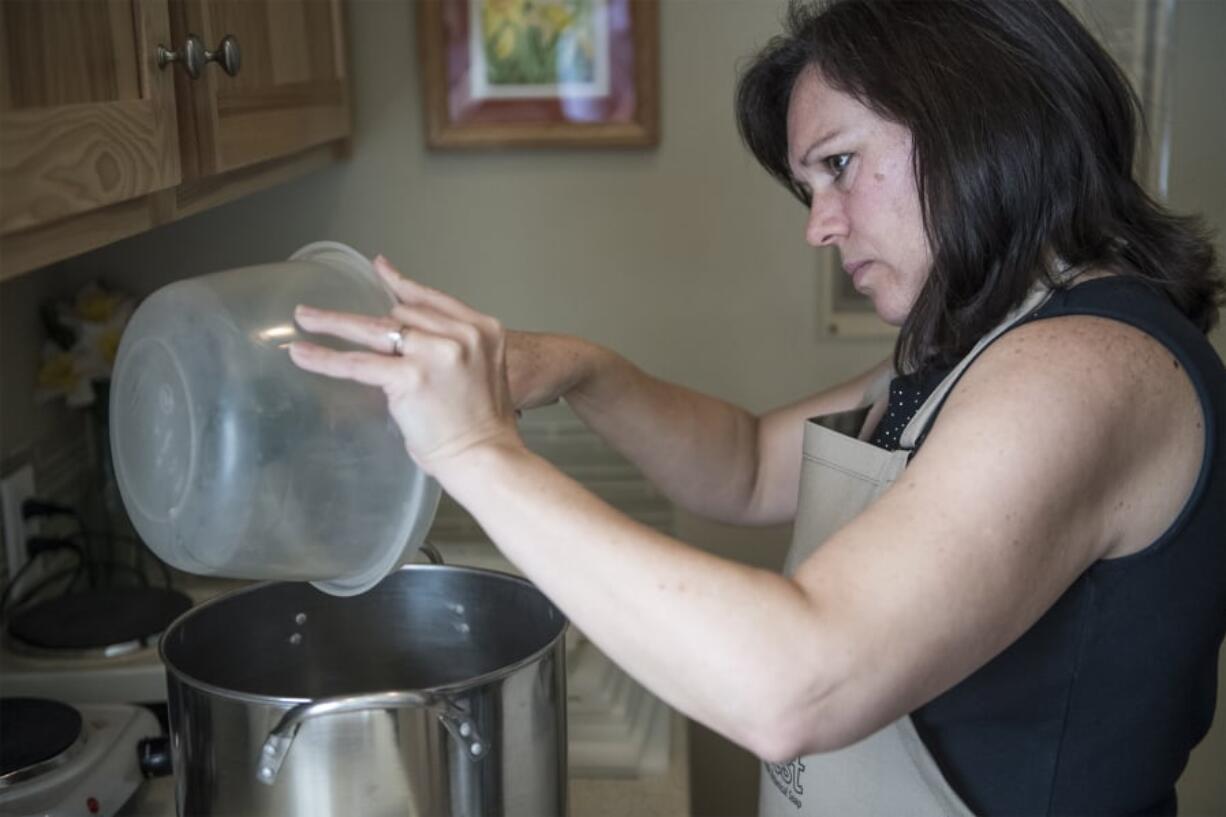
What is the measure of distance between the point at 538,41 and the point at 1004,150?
98 centimetres

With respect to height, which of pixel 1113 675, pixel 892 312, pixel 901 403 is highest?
pixel 892 312

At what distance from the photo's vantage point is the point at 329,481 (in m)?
1.02

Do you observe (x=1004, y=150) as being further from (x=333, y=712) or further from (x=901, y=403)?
(x=333, y=712)

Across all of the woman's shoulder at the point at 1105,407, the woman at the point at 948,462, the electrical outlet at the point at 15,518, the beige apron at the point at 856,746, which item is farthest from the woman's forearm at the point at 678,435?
the electrical outlet at the point at 15,518

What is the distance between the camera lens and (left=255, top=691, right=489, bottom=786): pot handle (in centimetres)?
102

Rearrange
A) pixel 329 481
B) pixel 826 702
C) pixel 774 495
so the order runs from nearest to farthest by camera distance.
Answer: pixel 826 702, pixel 329 481, pixel 774 495

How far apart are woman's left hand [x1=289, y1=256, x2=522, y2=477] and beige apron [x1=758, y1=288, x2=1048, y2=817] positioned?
0.41 m

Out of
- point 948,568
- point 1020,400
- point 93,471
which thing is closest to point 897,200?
point 1020,400

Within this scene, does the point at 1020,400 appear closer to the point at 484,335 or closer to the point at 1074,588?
the point at 1074,588

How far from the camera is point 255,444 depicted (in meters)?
0.99

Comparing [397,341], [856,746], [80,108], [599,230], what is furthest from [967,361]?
[599,230]

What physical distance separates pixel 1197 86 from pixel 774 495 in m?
0.88

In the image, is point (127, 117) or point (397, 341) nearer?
point (397, 341)

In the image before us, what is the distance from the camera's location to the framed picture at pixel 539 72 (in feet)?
6.50
